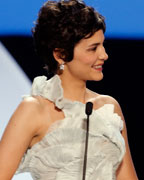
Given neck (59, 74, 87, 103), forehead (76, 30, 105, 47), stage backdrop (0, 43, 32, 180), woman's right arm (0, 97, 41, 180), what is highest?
forehead (76, 30, 105, 47)

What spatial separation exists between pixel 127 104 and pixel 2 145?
0.91 meters

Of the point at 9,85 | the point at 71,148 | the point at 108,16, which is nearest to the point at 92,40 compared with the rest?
the point at 71,148

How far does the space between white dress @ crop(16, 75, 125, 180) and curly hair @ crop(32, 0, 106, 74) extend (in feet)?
0.43

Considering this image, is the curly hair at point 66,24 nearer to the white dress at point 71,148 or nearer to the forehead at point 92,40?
the forehead at point 92,40

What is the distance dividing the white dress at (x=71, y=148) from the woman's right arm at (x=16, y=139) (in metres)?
0.07

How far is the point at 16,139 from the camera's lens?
1630 mm

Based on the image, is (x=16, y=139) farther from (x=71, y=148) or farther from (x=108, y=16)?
(x=108, y=16)

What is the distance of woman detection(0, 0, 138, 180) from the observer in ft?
5.54

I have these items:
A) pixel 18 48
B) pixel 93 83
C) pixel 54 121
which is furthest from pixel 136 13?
pixel 54 121

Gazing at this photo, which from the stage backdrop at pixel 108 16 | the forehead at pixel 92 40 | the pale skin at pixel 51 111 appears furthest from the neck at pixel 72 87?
the stage backdrop at pixel 108 16

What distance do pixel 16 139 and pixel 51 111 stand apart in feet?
0.60

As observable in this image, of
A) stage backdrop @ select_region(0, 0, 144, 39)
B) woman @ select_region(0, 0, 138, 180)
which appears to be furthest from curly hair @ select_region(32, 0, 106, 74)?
stage backdrop @ select_region(0, 0, 144, 39)

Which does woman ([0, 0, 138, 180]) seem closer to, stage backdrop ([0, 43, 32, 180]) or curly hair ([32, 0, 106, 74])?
curly hair ([32, 0, 106, 74])

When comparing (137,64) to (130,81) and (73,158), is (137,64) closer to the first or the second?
(130,81)
